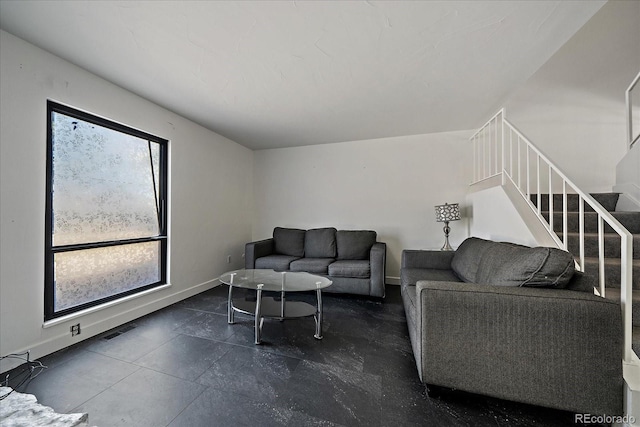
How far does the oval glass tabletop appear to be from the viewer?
214 centimetres

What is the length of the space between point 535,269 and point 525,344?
43 centimetres

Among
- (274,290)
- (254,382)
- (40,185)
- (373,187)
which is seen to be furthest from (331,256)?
(40,185)

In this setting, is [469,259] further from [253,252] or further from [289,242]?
[253,252]

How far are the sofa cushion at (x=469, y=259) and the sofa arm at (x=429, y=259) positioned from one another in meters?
0.09

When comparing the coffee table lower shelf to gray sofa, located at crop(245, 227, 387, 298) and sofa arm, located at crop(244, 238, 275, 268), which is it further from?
sofa arm, located at crop(244, 238, 275, 268)

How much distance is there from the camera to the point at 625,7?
8.90 feet

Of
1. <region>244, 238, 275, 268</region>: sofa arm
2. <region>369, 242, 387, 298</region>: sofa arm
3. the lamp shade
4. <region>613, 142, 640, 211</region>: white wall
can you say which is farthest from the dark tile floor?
<region>613, 142, 640, 211</region>: white wall

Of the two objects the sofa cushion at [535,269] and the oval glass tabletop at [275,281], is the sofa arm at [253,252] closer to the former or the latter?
the oval glass tabletop at [275,281]

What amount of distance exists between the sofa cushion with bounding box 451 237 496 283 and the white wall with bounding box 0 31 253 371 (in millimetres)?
3329

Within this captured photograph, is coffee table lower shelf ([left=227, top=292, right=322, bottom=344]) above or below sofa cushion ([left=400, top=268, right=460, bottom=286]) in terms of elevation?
below

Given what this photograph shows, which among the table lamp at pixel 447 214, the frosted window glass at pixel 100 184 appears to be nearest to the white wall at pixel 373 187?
the table lamp at pixel 447 214

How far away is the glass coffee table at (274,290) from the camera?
6.79 feet

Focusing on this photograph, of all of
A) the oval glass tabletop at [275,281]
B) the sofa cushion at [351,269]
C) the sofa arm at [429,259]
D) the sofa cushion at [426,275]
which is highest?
the sofa arm at [429,259]

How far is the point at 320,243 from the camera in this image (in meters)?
3.76
